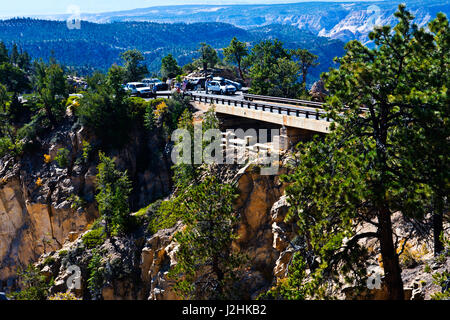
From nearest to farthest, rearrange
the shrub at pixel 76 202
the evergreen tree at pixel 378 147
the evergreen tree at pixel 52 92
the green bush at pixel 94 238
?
the evergreen tree at pixel 378 147 < the green bush at pixel 94 238 < the shrub at pixel 76 202 < the evergreen tree at pixel 52 92

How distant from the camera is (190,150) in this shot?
116 feet

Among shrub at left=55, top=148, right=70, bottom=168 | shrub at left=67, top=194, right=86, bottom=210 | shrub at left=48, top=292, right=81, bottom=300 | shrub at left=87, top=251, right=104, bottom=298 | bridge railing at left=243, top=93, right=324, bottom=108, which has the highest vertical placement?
bridge railing at left=243, top=93, right=324, bottom=108

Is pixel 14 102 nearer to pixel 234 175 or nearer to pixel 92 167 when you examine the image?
pixel 92 167

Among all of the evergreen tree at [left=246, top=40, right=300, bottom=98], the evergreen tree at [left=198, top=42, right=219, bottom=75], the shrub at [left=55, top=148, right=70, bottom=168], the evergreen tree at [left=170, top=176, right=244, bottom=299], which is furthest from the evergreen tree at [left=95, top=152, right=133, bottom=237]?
the evergreen tree at [left=198, top=42, right=219, bottom=75]

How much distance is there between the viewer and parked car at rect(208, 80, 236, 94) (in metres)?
55.7

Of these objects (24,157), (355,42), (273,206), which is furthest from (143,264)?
(24,157)

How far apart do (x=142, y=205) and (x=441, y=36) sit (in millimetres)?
35790

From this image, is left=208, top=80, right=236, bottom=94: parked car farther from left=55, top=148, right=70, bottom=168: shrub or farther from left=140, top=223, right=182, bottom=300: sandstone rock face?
left=140, top=223, right=182, bottom=300: sandstone rock face

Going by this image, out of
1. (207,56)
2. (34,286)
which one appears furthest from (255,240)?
(207,56)

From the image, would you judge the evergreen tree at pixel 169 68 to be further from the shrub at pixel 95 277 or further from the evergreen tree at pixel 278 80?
the shrub at pixel 95 277

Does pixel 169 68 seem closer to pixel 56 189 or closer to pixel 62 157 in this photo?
pixel 62 157

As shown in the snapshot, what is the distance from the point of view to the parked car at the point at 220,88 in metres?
55.7

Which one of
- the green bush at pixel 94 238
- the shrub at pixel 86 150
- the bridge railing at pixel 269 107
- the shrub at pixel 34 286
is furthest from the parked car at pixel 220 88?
the shrub at pixel 34 286

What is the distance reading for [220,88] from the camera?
56125 millimetres
